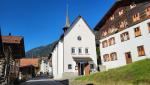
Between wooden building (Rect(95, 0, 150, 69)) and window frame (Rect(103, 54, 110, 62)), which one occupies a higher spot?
wooden building (Rect(95, 0, 150, 69))

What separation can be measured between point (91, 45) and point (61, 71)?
28.6 ft

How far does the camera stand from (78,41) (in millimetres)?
45625

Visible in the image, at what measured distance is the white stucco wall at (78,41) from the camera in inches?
1720

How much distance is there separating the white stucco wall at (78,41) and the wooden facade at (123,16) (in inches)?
126

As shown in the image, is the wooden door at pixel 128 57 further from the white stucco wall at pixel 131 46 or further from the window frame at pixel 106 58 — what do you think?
the window frame at pixel 106 58

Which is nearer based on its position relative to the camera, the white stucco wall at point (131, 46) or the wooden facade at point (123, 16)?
the white stucco wall at point (131, 46)

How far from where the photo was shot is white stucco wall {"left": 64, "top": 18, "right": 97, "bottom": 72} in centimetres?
4369

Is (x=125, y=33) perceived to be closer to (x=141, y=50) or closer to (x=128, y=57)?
(x=128, y=57)

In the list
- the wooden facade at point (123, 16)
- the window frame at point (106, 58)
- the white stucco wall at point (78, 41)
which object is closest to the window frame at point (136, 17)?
the wooden facade at point (123, 16)

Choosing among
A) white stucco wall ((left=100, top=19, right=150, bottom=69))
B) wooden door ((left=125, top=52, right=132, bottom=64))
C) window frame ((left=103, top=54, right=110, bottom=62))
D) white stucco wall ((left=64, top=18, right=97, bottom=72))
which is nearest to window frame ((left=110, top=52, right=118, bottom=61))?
white stucco wall ((left=100, top=19, right=150, bottom=69))

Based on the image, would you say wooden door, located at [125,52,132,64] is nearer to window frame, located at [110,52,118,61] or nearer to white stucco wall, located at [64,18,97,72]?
window frame, located at [110,52,118,61]

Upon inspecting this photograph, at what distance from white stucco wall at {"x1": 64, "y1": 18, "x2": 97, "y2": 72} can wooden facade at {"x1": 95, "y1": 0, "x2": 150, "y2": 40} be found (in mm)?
3189

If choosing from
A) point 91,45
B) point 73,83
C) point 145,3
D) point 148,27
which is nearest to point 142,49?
point 148,27

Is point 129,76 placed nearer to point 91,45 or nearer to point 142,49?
point 142,49
